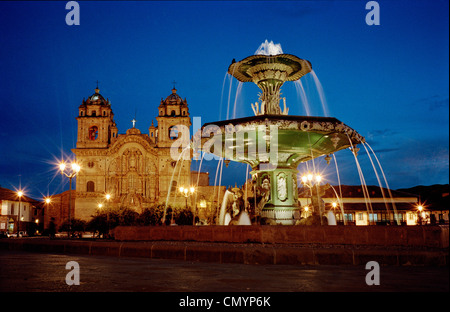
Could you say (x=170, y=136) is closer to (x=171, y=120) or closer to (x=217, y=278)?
(x=171, y=120)

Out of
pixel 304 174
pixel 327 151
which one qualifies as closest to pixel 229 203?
pixel 327 151

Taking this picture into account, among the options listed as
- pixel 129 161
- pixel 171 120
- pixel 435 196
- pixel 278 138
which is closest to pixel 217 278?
pixel 278 138

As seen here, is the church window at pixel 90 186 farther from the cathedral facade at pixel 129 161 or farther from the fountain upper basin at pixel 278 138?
Answer: the fountain upper basin at pixel 278 138

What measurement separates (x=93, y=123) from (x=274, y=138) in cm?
5009

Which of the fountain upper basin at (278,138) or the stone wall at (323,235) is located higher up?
the fountain upper basin at (278,138)

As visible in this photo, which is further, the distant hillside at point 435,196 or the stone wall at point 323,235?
the distant hillside at point 435,196

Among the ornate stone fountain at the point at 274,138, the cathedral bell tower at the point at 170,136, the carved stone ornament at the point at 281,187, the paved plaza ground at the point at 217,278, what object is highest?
the cathedral bell tower at the point at 170,136

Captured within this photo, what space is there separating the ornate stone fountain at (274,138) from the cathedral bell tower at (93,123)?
46.5 meters

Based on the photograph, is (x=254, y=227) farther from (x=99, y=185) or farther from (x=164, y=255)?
(x=99, y=185)

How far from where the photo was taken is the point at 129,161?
54.5 meters

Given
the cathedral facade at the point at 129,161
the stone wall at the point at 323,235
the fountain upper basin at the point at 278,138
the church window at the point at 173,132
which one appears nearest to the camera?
the stone wall at the point at 323,235

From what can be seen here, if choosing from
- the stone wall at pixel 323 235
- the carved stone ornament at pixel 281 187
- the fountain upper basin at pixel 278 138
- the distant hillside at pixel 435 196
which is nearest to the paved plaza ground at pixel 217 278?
the stone wall at pixel 323 235

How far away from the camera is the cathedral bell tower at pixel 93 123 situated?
55.6m

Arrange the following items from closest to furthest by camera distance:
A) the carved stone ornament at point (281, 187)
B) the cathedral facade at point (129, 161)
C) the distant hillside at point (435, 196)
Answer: the carved stone ornament at point (281, 187) → the distant hillside at point (435, 196) → the cathedral facade at point (129, 161)
